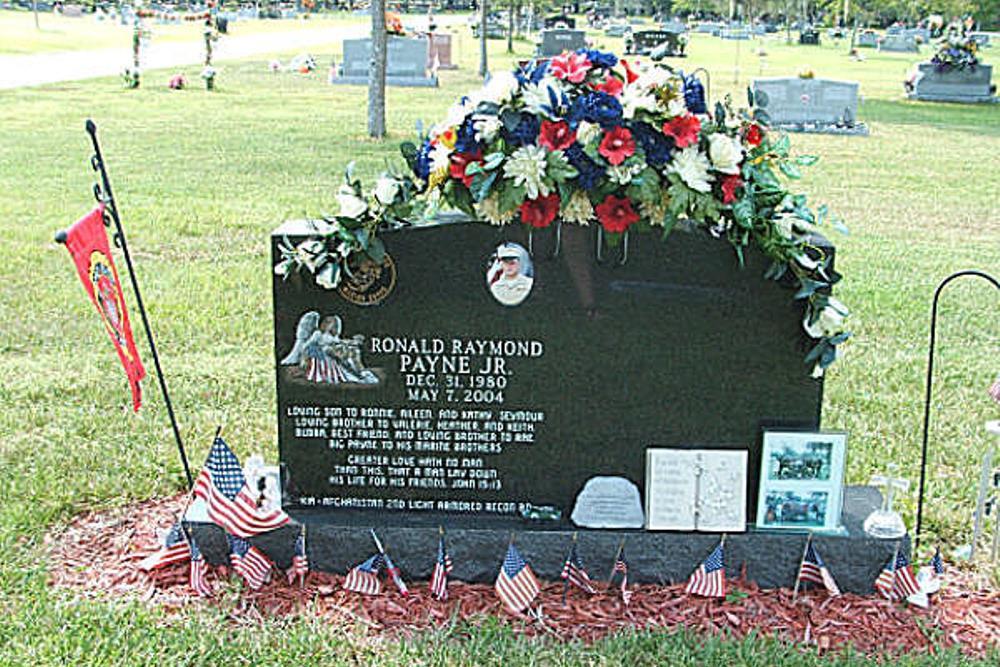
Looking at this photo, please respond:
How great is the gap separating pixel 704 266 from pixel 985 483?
1.38m

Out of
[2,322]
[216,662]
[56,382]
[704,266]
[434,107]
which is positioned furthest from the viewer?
[434,107]

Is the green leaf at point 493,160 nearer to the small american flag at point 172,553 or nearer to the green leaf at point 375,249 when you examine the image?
the green leaf at point 375,249

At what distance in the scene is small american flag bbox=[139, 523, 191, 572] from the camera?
460cm

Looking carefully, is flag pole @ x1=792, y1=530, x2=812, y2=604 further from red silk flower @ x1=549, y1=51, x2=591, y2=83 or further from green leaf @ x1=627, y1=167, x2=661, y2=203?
red silk flower @ x1=549, y1=51, x2=591, y2=83

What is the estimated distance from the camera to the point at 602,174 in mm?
4148

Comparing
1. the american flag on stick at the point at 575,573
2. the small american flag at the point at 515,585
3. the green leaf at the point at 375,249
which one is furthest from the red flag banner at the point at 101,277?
the american flag on stick at the point at 575,573

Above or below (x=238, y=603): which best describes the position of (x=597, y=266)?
above

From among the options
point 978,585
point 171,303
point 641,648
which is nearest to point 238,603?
point 641,648

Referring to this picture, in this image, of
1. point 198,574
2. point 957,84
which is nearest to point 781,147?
point 198,574

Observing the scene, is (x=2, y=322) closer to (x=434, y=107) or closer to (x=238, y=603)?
(x=238, y=603)

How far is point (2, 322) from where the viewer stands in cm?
782

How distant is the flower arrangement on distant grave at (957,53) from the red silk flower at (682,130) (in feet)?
82.6

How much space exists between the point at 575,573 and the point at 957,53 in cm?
2621

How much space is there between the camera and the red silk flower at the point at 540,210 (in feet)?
13.9
